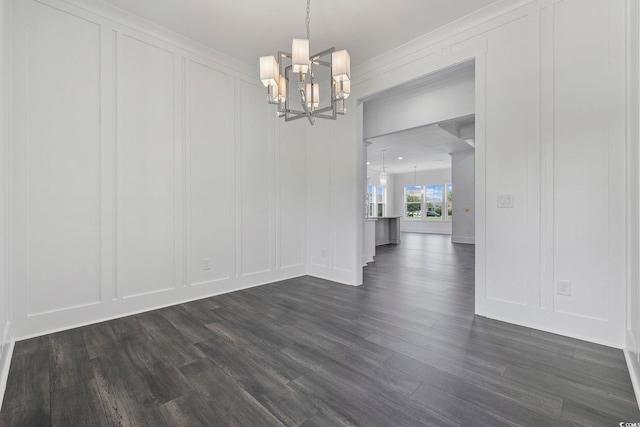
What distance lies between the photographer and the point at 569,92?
2.33 m

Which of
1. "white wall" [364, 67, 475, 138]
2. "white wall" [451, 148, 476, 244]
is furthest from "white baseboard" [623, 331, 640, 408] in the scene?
"white wall" [451, 148, 476, 244]

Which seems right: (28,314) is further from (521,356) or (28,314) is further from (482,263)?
(482,263)

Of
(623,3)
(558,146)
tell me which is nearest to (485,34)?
(623,3)

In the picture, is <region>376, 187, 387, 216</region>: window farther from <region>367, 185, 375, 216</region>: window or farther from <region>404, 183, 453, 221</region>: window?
<region>404, 183, 453, 221</region>: window

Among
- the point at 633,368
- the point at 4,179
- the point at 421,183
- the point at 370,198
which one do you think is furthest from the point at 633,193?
the point at 421,183

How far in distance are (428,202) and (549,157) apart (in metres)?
11.3

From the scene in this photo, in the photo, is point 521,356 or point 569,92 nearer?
point 521,356

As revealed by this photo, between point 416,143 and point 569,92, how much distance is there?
5.83 metres

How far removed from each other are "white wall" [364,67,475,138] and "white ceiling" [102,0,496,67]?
101cm

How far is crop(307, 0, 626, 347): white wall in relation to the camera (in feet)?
7.13

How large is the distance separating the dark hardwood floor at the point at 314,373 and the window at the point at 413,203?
36.8 feet

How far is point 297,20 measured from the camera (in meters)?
2.87

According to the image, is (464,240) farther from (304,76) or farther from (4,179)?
(4,179)

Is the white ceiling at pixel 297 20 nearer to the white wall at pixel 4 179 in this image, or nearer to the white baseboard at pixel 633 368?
the white wall at pixel 4 179
